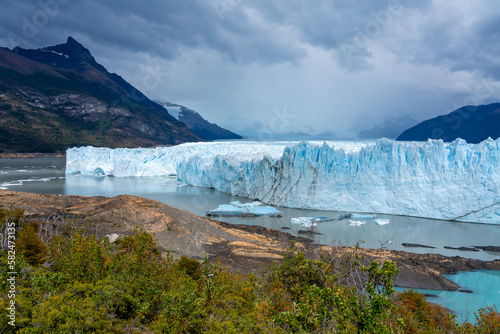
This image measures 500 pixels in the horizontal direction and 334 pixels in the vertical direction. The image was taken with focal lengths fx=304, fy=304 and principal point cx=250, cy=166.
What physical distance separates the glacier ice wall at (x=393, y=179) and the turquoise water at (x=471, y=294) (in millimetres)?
6849

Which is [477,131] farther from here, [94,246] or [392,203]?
[94,246]

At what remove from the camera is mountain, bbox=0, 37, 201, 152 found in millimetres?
56875

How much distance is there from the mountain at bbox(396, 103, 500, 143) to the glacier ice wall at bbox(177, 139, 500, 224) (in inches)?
1073

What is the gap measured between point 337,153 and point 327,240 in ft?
23.8

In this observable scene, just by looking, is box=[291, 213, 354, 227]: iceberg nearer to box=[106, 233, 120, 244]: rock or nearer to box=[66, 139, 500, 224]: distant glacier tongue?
box=[66, 139, 500, 224]: distant glacier tongue

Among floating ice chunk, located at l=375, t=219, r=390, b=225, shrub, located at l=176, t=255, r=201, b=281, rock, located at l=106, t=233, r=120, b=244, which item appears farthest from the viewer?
floating ice chunk, located at l=375, t=219, r=390, b=225

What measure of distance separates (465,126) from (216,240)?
47.8 metres

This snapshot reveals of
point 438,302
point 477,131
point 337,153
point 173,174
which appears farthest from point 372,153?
point 477,131

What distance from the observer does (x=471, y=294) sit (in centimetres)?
865

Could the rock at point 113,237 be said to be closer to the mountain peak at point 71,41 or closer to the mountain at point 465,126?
the mountain at point 465,126

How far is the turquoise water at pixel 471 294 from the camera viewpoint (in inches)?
307

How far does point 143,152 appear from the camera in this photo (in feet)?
118

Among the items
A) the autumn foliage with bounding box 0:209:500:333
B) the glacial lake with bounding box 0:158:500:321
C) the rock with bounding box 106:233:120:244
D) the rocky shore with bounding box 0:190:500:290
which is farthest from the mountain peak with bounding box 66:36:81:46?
the autumn foliage with bounding box 0:209:500:333

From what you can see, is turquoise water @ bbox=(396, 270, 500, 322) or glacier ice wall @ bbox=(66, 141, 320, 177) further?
glacier ice wall @ bbox=(66, 141, 320, 177)
